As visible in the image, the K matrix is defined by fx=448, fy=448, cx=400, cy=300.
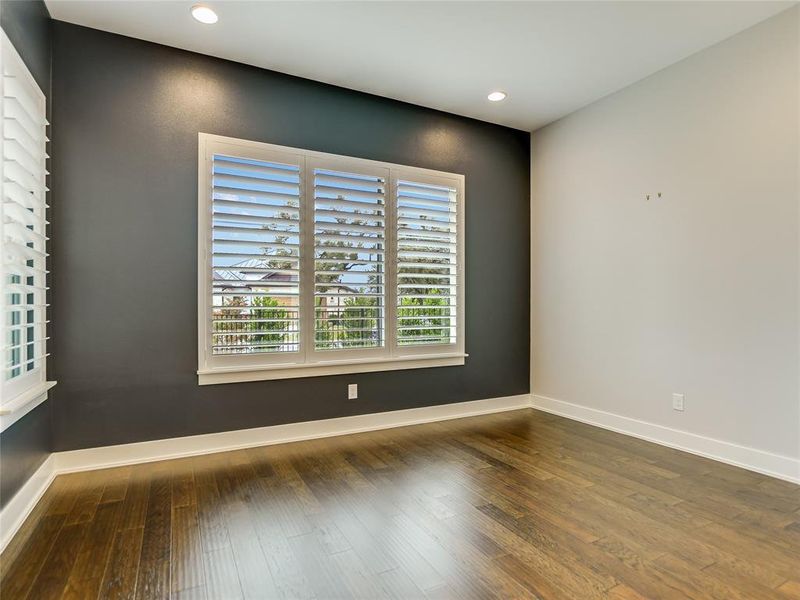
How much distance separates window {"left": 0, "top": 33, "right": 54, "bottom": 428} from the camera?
2055mm

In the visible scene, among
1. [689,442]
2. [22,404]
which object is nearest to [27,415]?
[22,404]

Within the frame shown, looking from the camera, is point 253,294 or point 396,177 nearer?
point 253,294

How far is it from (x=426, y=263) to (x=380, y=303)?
60 cm

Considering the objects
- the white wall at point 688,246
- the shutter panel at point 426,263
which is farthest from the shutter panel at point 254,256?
the white wall at point 688,246

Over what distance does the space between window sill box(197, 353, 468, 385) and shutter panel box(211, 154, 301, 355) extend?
147mm

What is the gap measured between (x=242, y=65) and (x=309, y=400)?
264 cm

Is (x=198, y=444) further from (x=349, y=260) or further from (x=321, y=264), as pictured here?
(x=349, y=260)

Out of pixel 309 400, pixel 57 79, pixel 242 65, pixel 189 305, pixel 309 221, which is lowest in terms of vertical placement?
pixel 309 400

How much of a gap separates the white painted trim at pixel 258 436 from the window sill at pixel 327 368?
1.27 ft

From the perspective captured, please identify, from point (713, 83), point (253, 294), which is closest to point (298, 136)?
point (253, 294)

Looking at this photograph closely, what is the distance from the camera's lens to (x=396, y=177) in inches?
158

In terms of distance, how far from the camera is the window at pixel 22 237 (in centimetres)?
205

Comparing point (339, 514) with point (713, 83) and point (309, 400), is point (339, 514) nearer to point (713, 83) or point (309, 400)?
point (309, 400)

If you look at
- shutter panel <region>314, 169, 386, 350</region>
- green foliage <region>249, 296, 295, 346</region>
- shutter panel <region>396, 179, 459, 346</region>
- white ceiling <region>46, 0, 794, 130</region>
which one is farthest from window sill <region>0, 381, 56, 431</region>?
shutter panel <region>396, 179, 459, 346</region>
